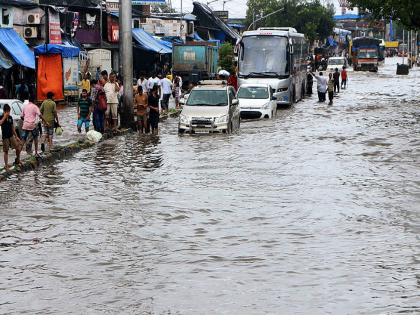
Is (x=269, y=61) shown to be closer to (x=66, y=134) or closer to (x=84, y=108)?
(x=66, y=134)

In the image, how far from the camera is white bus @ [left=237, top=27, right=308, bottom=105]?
41.4m

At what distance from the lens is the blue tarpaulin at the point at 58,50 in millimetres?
38000

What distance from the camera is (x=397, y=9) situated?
52.1 metres

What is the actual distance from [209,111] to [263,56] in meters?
14.3

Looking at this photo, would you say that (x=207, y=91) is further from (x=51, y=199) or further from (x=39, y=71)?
(x=51, y=199)

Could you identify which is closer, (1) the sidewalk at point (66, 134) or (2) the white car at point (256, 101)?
(1) the sidewalk at point (66, 134)

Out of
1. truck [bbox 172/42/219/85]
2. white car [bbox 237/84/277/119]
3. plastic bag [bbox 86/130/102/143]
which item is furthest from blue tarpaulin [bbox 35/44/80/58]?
truck [bbox 172/42/219/85]

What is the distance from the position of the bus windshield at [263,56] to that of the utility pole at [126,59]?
12.1 m

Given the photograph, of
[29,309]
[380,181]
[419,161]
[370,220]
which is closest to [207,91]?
[419,161]

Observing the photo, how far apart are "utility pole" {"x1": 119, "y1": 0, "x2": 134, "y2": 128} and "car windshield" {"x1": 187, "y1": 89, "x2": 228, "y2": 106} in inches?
85.2

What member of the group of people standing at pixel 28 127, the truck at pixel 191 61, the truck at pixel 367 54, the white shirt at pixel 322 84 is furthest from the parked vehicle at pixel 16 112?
the truck at pixel 367 54

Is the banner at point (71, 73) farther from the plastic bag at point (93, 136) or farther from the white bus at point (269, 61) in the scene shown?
the plastic bag at point (93, 136)

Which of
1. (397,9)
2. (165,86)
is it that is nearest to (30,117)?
(165,86)

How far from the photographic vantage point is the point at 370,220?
47.4ft
